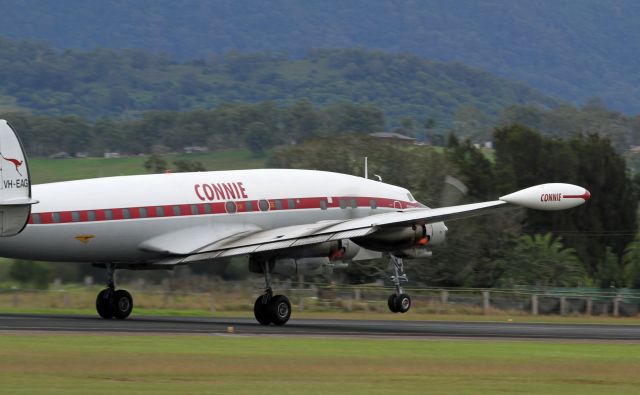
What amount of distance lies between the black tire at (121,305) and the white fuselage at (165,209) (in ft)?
4.54

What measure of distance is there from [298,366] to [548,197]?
12.4 meters

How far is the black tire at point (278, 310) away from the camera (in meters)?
39.5

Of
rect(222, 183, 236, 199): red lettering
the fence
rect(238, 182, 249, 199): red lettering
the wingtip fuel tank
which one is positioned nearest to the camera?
the wingtip fuel tank

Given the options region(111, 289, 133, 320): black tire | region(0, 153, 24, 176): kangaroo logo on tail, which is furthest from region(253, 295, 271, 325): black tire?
region(0, 153, 24, 176): kangaroo logo on tail

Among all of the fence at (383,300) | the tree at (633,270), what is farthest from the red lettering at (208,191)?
the tree at (633,270)

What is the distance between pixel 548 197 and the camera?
36.4 m

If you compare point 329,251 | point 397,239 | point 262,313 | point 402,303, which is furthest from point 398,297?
point 262,313

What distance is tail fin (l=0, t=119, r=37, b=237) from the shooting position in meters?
35.1

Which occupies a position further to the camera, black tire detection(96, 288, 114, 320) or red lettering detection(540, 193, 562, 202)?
black tire detection(96, 288, 114, 320)

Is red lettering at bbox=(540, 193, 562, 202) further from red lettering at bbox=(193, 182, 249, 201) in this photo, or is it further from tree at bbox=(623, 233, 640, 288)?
tree at bbox=(623, 233, 640, 288)

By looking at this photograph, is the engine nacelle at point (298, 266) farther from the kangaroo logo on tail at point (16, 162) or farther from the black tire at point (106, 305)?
the kangaroo logo on tail at point (16, 162)

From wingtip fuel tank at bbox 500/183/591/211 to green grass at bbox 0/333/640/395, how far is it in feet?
13.9

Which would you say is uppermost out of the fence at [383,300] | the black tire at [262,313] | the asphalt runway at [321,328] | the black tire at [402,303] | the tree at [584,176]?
the tree at [584,176]

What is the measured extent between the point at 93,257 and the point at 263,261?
529 centimetres
